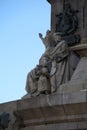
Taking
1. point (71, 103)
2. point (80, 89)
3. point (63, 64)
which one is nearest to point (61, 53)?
point (63, 64)

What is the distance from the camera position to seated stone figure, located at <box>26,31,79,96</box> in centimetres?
1611

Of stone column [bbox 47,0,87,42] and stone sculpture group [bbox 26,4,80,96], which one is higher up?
stone column [bbox 47,0,87,42]

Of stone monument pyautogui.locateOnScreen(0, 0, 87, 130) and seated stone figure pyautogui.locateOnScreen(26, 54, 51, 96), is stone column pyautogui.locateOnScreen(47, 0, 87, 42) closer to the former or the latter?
stone monument pyautogui.locateOnScreen(0, 0, 87, 130)

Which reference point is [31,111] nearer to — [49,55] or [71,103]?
[71,103]

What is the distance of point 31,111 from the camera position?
576 inches

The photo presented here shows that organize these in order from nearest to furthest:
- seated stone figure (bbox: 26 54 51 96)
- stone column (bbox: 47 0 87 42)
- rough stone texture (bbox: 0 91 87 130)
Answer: rough stone texture (bbox: 0 91 87 130), seated stone figure (bbox: 26 54 51 96), stone column (bbox: 47 0 87 42)

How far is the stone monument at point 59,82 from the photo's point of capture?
13.9m

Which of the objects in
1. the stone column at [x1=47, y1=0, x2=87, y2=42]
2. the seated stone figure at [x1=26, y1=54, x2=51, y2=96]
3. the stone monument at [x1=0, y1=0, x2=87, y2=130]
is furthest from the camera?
the stone column at [x1=47, y1=0, x2=87, y2=42]

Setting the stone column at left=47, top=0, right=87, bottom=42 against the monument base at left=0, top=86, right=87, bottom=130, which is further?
the stone column at left=47, top=0, right=87, bottom=42

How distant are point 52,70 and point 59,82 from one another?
46cm

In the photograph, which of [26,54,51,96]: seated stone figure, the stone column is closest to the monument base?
[26,54,51,96]: seated stone figure

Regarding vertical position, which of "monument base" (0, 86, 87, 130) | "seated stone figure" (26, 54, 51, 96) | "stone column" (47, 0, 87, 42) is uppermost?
"stone column" (47, 0, 87, 42)

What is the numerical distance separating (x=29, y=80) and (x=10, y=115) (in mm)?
1651

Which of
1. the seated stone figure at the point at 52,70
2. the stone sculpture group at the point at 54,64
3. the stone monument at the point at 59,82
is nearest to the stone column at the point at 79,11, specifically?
the stone monument at the point at 59,82
